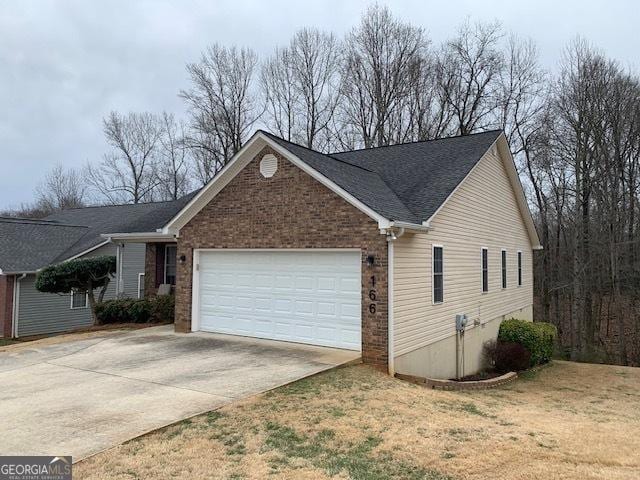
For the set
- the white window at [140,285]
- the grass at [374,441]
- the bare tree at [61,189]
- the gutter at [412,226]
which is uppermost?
the bare tree at [61,189]

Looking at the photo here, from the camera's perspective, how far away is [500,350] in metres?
14.2

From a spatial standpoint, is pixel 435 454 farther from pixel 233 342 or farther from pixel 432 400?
pixel 233 342

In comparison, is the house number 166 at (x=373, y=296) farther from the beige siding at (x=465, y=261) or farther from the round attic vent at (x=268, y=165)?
the round attic vent at (x=268, y=165)

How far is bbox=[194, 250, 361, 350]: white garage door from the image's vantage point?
10.1m

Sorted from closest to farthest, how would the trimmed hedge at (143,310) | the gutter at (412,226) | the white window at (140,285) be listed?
the gutter at (412,226)
the trimmed hedge at (143,310)
the white window at (140,285)

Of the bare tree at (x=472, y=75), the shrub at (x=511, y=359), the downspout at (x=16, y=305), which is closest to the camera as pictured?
the shrub at (x=511, y=359)

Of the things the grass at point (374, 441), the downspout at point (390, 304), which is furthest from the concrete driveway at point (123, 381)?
the downspout at point (390, 304)

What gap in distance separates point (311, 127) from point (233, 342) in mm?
20654

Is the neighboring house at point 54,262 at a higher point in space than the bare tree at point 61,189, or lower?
lower

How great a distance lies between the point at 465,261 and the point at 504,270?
13.5 feet

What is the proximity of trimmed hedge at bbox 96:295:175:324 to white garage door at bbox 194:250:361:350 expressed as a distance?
249cm

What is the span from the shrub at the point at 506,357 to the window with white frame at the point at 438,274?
3.99m

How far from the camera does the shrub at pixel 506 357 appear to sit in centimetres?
1398

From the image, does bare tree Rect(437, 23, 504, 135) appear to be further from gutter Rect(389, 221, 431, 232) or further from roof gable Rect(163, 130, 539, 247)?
gutter Rect(389, 221, 431, 232)
